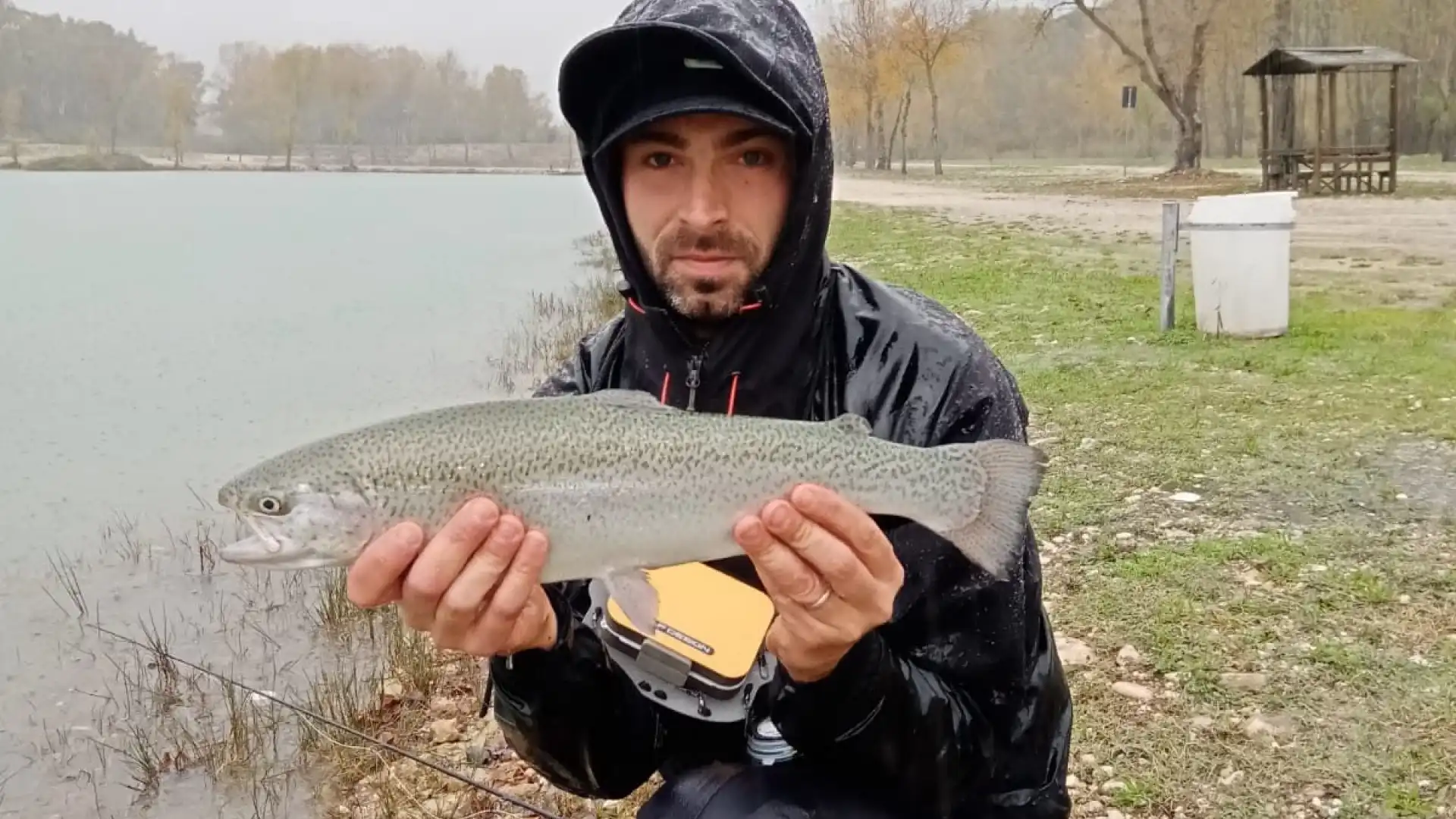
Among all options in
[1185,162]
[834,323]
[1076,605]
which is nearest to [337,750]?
[1076,605]

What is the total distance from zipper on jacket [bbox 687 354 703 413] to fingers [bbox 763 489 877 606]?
798 millimetres

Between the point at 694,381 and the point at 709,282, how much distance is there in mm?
259

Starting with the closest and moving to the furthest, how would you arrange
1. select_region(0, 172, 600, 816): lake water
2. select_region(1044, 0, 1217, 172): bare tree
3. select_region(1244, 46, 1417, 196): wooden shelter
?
select_region(0, 172, 600, 816): lake water < select_region(1244, 46, 1417, 196): wooden shelter < select_region(1044, 0, 1217, 172): bare tree

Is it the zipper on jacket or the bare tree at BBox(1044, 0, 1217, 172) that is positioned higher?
→ the bare tree at BBox(1044, 0, 1217, 172)

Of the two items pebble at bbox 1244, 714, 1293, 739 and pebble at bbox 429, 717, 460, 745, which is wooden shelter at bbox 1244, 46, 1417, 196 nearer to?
pebble at bbox 1244, 714, 1293, 739

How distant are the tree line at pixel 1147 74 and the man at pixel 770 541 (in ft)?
97.4

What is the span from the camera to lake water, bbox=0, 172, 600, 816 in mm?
7062

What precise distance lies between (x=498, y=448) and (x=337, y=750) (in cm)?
358

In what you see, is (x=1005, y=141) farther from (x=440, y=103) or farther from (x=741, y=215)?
(x=741, y=215)

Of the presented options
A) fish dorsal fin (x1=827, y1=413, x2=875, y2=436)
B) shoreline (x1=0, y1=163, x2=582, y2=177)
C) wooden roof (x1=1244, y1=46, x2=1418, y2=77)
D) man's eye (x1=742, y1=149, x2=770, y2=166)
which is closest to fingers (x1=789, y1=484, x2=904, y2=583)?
fish dorsal fin (x1=827, y1=413, x2=875, y2=436)

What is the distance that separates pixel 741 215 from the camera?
294cm

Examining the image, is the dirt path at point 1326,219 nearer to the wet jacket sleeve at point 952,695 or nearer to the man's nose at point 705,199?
the wet jacket sleeve at point 952,695

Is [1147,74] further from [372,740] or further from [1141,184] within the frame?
[372,740]

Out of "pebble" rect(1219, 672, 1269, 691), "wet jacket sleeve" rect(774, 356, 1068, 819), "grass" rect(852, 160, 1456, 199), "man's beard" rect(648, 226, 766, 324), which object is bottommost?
"pebble" rect(1219, 672, 1269, 691)
